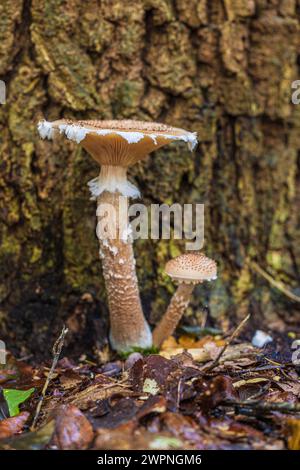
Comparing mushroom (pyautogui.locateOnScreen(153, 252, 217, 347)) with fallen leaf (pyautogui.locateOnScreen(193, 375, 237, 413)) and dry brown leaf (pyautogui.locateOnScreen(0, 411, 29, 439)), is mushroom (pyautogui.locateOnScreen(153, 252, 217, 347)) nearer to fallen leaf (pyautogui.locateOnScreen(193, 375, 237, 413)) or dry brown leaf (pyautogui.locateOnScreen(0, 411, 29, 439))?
fallen leaf (pyautogui.locateOnScreen(193, 375, 237, 413))

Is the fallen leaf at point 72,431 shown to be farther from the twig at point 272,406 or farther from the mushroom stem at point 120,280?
the mushroom stem at point 120,280

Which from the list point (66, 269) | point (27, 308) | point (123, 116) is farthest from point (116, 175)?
point (27, 308)

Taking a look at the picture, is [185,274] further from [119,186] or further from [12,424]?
[12,424]

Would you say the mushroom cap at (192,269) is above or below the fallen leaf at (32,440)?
above

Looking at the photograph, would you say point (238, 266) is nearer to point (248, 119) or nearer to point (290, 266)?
point (290, 266)

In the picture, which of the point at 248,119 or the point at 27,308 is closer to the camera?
the point at 27,308

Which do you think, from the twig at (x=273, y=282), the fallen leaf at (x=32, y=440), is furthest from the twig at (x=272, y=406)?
the twig at (x=273, y=282)

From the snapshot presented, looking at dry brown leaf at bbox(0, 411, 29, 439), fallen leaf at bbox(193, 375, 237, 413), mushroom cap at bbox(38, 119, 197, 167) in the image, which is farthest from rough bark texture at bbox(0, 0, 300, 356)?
fallen leaf at bbox(193, 375, 237, 413)
